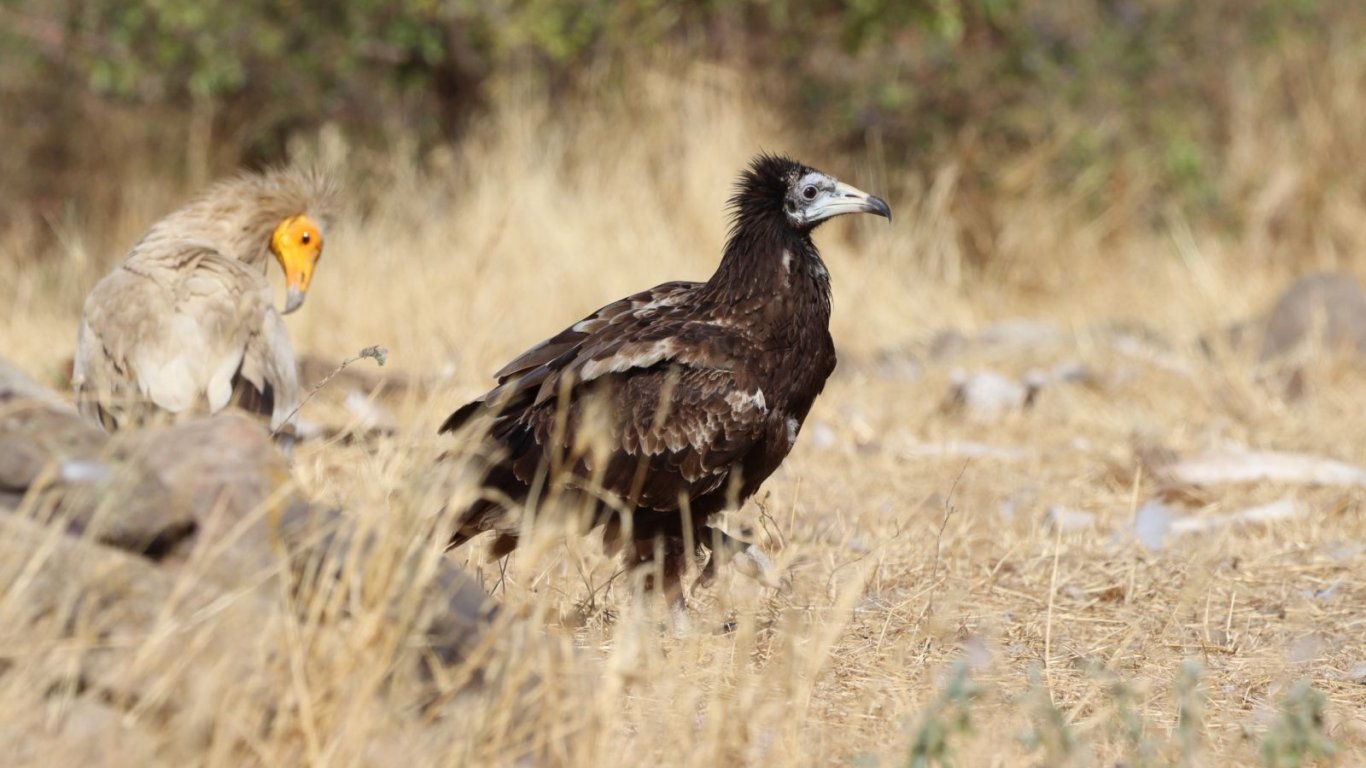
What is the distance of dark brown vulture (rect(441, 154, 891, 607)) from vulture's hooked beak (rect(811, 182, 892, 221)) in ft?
0.33

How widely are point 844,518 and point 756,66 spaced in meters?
7.28

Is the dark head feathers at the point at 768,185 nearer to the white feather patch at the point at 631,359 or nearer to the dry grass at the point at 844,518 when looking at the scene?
the white feather patch at the point at 631,359

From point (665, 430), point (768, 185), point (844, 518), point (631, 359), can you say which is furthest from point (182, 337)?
point (844, 518)

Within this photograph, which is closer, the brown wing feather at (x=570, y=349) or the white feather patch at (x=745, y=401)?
the white feather patch at (x=745, y=401)

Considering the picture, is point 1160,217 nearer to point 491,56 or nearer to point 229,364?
point 491,56

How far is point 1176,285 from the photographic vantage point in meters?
11.4

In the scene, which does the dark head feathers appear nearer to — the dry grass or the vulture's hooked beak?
the vulture's hooked beak

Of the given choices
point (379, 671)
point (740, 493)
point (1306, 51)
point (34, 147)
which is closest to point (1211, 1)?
point (1306, 51)

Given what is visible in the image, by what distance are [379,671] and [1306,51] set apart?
493 inches

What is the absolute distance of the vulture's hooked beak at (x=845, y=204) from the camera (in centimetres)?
516

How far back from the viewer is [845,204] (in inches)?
204

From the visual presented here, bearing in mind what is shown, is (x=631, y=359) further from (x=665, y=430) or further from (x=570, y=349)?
(x=570, y=349)

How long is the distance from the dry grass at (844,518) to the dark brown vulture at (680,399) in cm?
20

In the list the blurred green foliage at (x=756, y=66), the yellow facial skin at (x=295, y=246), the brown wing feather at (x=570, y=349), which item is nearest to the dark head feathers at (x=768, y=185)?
the brown wing feather at (x=570, y=349)
